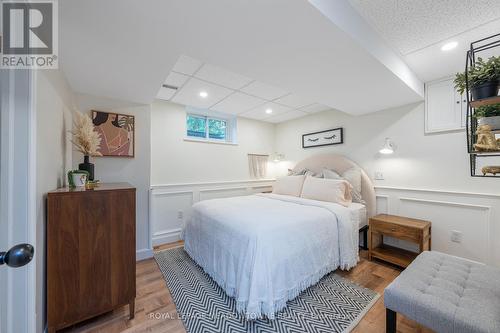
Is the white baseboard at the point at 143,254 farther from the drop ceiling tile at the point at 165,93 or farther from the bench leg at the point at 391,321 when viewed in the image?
A: the bench leg at the point at 391,321

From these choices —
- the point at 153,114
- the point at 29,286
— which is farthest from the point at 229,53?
the point at 153,114

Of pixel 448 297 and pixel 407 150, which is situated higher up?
pixel 407 150

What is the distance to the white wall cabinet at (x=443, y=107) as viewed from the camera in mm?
2262

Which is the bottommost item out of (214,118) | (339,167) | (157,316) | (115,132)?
(157,316)

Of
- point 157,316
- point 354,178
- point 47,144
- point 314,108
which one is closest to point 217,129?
point 314,108

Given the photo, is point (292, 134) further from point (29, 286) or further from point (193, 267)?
point (29, 286)

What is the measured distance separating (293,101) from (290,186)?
4.79ft

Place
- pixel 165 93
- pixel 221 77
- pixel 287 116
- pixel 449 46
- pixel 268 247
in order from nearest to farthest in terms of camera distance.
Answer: pixel 268 247, pixel 449 46, pixel 221 77, pixel 165 93, pixel 287 116

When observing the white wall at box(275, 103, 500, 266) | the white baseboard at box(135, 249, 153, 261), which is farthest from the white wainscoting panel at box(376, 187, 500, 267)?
the white baseboard at box(135, 249, 153, 261)

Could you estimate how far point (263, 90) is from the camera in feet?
9.09

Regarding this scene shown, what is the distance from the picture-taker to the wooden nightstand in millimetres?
2188

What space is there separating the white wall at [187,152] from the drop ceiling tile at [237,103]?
561 mm

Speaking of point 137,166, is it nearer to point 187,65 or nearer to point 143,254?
point 143,254

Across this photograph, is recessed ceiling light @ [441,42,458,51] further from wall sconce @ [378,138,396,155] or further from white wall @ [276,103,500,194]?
wall sconce @ [378,138,396,155]
